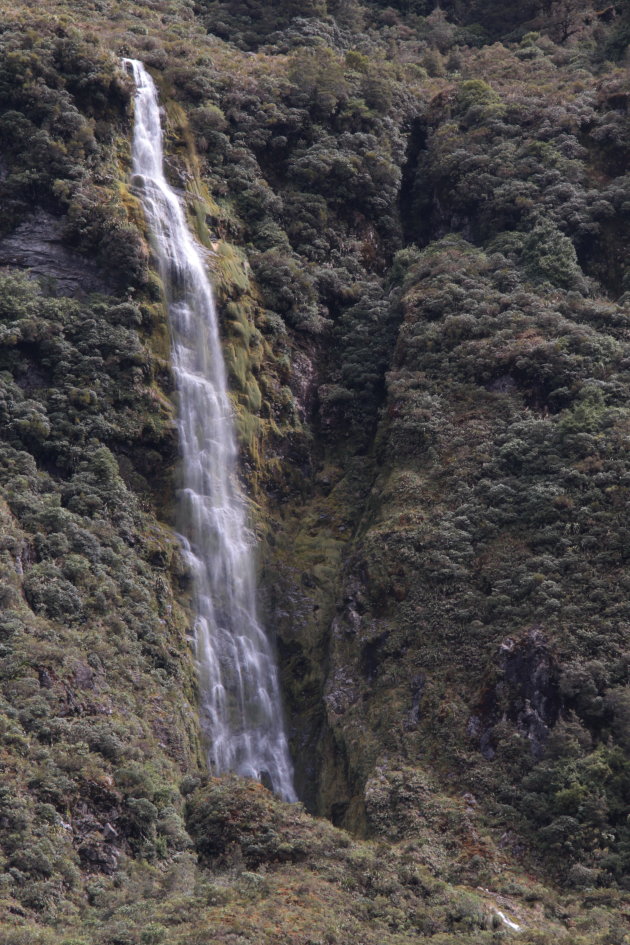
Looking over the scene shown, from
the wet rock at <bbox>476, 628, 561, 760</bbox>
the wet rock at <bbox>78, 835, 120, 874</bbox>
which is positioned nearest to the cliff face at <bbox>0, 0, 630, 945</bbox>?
the wet rock at <bbox>476, 628, 561, 760</bbox>

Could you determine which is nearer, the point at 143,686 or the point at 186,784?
the point at 186,784

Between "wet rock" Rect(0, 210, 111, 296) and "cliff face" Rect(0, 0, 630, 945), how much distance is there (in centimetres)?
12

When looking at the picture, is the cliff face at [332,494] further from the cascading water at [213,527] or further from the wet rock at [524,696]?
the cascading water at [213,527]

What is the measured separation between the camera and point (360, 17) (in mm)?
66938

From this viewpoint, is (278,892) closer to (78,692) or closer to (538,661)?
(78,692)

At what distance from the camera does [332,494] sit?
129ft

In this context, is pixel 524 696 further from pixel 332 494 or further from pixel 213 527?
pixel 332 494

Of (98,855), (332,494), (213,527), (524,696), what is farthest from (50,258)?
(524,696)

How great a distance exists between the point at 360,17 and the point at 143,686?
5108cm

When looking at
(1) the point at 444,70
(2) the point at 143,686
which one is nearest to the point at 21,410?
(2) the point at 143,686

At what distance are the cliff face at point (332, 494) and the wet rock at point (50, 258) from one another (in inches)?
4.7

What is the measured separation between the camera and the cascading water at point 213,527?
32344mm

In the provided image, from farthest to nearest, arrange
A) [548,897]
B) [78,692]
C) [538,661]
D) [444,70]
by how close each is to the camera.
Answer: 1. [444,70]
2. [538,661]
3. [78,692]
4. [548,897]

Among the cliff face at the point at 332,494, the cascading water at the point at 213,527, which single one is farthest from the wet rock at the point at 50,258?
the cascading water at the point at 213,527
